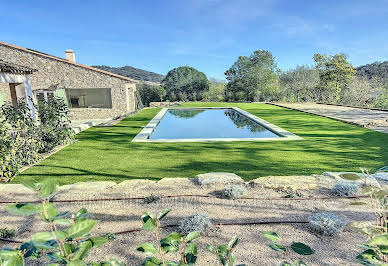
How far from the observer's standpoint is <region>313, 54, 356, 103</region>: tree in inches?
1008

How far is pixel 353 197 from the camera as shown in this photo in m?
3.28

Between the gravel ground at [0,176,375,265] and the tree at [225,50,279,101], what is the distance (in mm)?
26330

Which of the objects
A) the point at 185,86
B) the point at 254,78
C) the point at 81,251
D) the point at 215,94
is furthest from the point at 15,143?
the point at 185,86

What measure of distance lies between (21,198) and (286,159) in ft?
17.0

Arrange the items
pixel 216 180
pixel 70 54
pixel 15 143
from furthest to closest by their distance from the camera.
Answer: pixel 70 54 → pixel 15 143 → pixel 216 180

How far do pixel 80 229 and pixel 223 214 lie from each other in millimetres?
2328

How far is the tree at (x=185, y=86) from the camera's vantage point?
31.0 metres

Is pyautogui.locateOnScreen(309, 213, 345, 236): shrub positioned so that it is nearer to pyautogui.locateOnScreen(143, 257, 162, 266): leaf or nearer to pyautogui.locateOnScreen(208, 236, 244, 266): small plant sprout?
pyautogui.locateOnScreen(208, 236, 244, 266): small plant sprout

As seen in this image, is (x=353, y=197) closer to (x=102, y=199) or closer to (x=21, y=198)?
(x=102, y=199)

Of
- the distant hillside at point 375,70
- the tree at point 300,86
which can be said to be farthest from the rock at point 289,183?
the distant hillside at point 375,70

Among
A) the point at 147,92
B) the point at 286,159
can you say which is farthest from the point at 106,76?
the point at 286,159

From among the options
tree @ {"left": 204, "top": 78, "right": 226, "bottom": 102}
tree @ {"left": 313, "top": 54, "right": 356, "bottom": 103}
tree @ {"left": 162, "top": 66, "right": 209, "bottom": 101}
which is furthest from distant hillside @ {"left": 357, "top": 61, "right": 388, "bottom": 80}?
tree @ {"left": 162, "top": 66, "right": 209, "bottom": 101}

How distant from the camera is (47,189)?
31.8 inches

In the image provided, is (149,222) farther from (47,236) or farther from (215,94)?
(215,94)
